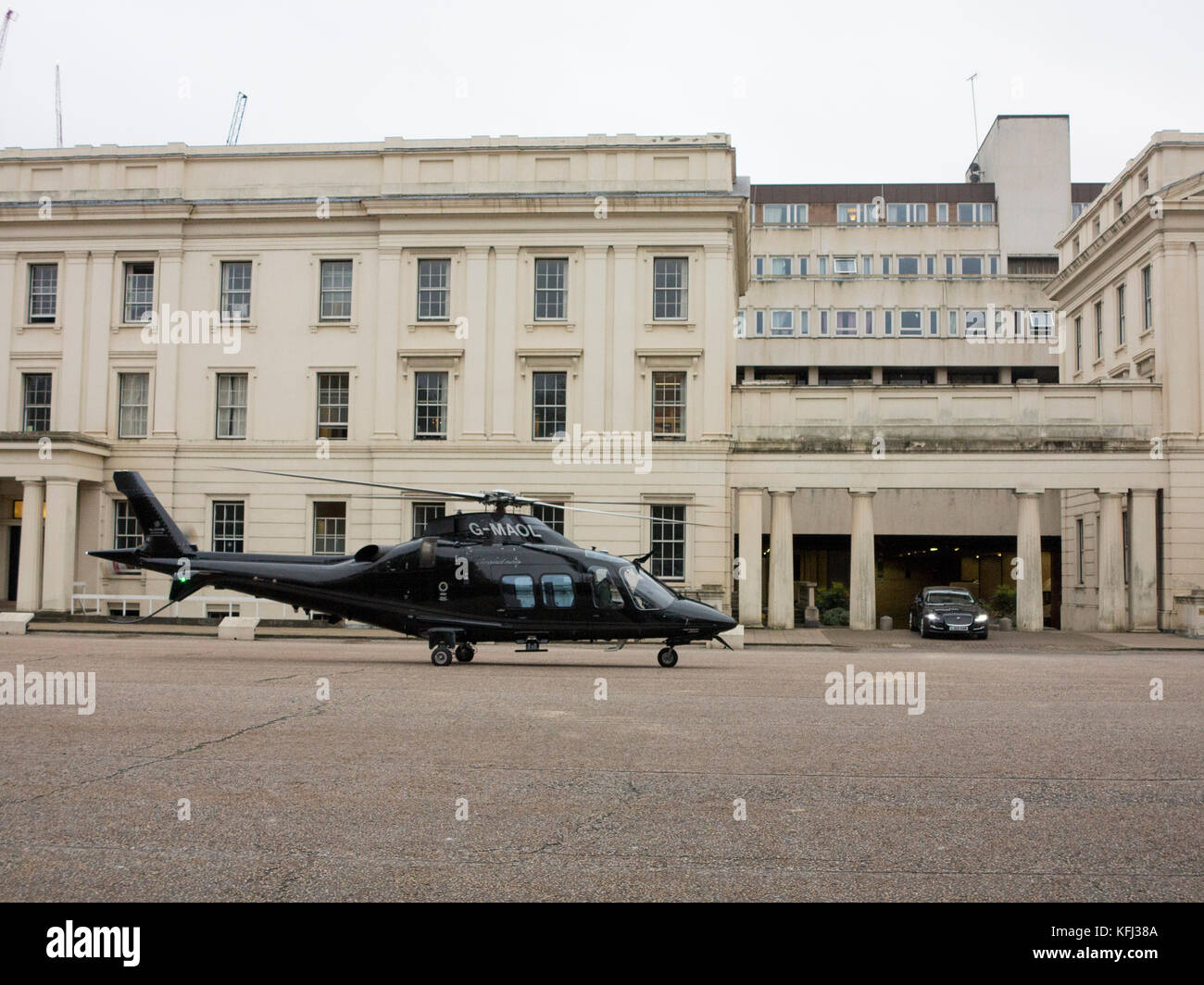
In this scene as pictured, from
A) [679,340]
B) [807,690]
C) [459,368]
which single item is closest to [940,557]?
[679,340]

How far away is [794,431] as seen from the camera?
124ft

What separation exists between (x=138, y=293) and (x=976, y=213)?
147ft

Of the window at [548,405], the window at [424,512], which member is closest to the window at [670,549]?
the window at [548,405]

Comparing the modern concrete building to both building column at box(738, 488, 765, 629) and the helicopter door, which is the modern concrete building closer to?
building column at box(738, 488, 765, 629)

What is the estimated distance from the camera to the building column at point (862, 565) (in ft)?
121

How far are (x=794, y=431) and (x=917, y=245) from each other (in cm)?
3155

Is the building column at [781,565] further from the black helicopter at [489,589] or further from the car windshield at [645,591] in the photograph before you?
the car windshield at [645,591]

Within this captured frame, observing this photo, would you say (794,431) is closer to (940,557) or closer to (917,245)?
(940,557)

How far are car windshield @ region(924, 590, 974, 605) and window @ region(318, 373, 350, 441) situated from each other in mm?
19466

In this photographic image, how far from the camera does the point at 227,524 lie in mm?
40062

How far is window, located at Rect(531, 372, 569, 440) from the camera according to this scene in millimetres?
38906

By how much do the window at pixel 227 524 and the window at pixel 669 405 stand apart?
14.2 metres

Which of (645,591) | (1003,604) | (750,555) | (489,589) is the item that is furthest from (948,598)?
(489,589)

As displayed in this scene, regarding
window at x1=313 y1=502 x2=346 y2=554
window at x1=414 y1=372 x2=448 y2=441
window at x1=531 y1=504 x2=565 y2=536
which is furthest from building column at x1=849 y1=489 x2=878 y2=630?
window at x1=313 y1=502 x2=346 y2=554
